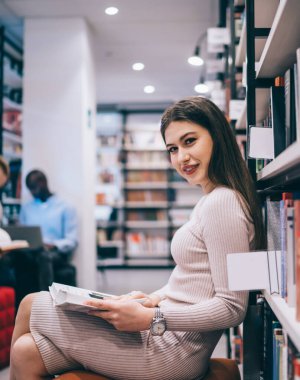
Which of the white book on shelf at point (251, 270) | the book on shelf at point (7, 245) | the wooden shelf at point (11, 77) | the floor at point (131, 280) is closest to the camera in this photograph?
the white book on shelf at point (251, 270)

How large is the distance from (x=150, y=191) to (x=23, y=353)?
285 inches

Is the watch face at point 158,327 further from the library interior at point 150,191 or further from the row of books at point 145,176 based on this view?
the row of books at point 145,176

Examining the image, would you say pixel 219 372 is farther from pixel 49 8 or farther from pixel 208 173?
pixel 49 8

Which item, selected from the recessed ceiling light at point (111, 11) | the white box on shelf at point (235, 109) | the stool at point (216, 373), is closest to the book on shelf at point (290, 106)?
the stool at point (216, 373)

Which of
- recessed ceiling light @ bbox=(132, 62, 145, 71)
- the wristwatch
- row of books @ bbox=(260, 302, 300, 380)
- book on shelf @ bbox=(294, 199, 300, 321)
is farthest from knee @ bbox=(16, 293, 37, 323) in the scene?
recessed ceiling light @ bbox=(132, 62, 145, 71)

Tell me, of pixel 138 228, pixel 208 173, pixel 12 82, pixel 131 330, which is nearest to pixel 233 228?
pixel 208 173

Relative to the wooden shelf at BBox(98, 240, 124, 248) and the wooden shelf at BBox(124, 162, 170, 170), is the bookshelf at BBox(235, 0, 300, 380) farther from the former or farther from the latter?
the wooden shelf at BBox(124, 162, 170, 170)

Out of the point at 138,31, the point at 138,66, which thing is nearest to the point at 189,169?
the point at 138,31

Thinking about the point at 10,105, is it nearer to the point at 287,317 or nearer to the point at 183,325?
the point at 183,325

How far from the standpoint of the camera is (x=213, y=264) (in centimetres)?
124

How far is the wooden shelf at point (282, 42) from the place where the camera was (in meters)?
1.07

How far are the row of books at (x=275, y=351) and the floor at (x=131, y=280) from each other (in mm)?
3960

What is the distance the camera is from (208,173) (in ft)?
4.66

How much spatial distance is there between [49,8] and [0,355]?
3059 millimetres
